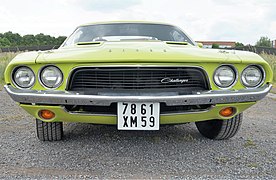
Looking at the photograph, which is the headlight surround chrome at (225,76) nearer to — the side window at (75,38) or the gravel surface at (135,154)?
the gravel surface at (135,154)

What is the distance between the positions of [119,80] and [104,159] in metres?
0.73

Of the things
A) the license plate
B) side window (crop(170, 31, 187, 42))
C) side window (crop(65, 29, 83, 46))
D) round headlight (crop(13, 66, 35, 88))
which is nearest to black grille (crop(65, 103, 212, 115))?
the license plate

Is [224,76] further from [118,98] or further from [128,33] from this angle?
[128,33]

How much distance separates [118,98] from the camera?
2.14m

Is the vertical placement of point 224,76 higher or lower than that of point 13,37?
lower

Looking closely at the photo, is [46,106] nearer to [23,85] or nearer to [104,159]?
[23,85]

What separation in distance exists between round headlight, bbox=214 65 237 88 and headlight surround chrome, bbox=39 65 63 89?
1.31 metres

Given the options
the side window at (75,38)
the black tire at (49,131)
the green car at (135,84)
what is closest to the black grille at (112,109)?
the green car at (135,84)

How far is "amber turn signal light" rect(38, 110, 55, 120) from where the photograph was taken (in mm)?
2402

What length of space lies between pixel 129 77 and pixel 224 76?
811 mm

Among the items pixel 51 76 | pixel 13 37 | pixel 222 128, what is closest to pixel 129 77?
pixel 51 76

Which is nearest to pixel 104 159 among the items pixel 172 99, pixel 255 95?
pixel 172 99

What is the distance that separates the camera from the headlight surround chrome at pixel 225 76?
7.66 feet

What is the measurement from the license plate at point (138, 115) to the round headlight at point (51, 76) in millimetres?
547
